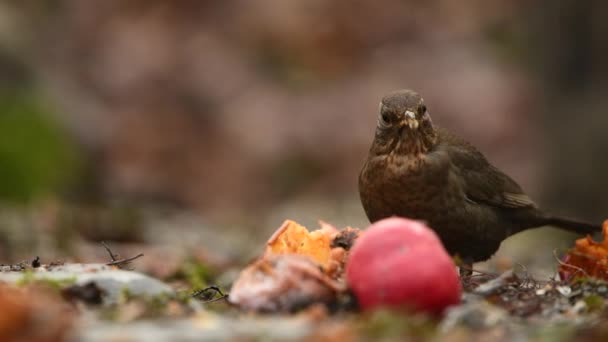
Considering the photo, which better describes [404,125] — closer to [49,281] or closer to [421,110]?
[421,110]

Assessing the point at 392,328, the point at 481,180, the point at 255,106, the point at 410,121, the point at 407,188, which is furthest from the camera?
the point at 255,106

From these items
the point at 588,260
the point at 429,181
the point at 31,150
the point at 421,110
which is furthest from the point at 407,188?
the point at 31,150

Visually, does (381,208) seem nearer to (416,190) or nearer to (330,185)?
(416,190)

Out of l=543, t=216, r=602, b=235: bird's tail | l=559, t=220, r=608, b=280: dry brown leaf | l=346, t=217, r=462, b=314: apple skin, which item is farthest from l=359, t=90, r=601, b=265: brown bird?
l=346, t=217, r=462, b=314: apple skin

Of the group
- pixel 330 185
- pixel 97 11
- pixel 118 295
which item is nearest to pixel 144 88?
pixel 97 11

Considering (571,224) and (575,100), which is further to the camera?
(575,100)

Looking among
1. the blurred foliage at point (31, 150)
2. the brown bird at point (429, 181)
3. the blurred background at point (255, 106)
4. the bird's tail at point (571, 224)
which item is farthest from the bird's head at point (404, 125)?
the blurred foliage at point (31, 150)

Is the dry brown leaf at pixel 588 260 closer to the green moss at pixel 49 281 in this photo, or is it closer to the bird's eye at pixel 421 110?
the bird's eye at pixel 421 110
